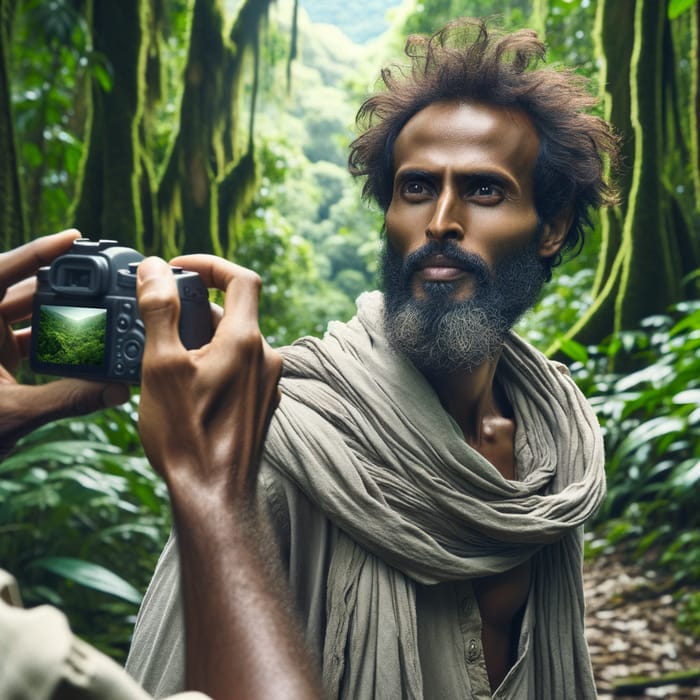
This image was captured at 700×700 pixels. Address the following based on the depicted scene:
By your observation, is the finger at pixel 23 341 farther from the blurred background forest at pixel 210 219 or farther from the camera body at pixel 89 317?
the blurred background forest at pixel 210 219

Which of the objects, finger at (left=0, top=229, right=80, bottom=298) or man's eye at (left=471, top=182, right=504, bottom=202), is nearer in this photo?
finger at (left=0, top=229, right=80, bottom=298)

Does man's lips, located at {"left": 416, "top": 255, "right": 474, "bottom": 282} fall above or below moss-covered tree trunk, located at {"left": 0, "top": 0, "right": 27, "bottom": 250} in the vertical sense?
above

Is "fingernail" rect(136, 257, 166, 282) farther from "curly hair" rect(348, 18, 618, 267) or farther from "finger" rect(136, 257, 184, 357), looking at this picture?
"curly hair" rect(348, 18, 618, 267)

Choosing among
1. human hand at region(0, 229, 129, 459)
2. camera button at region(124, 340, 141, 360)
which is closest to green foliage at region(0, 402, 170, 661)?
human hand at region(0, 229, 129, 459)

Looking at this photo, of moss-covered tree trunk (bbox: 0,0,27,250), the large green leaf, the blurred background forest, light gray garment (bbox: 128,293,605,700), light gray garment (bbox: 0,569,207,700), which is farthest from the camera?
moss-covered tree trunk (bbox: 0,0,27,250)

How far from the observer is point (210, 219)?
6.04 metres

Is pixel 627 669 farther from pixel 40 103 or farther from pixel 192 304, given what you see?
pixel 40 103

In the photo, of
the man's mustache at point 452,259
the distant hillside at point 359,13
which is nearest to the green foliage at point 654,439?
the man's mustache at point 452,259

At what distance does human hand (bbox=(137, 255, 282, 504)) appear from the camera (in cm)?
61

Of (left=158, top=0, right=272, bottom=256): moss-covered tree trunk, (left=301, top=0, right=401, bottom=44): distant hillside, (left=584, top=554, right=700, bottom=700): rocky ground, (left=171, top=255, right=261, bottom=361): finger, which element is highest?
(left=301, top=0, right=401, bottom=44): distant hillside

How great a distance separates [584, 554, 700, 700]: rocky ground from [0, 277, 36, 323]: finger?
259cm

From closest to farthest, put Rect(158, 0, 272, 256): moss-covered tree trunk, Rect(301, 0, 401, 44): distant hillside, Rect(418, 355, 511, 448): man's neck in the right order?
Rect(418, 355, 511, 448): man's neck, Rect(158, 0, 272, 256): moss-covered tree trunk, Rect(301, 0, 401, 44): distant hillside

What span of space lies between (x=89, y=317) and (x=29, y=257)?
72 millimetres

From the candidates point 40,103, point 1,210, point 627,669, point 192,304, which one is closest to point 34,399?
point 192,304
